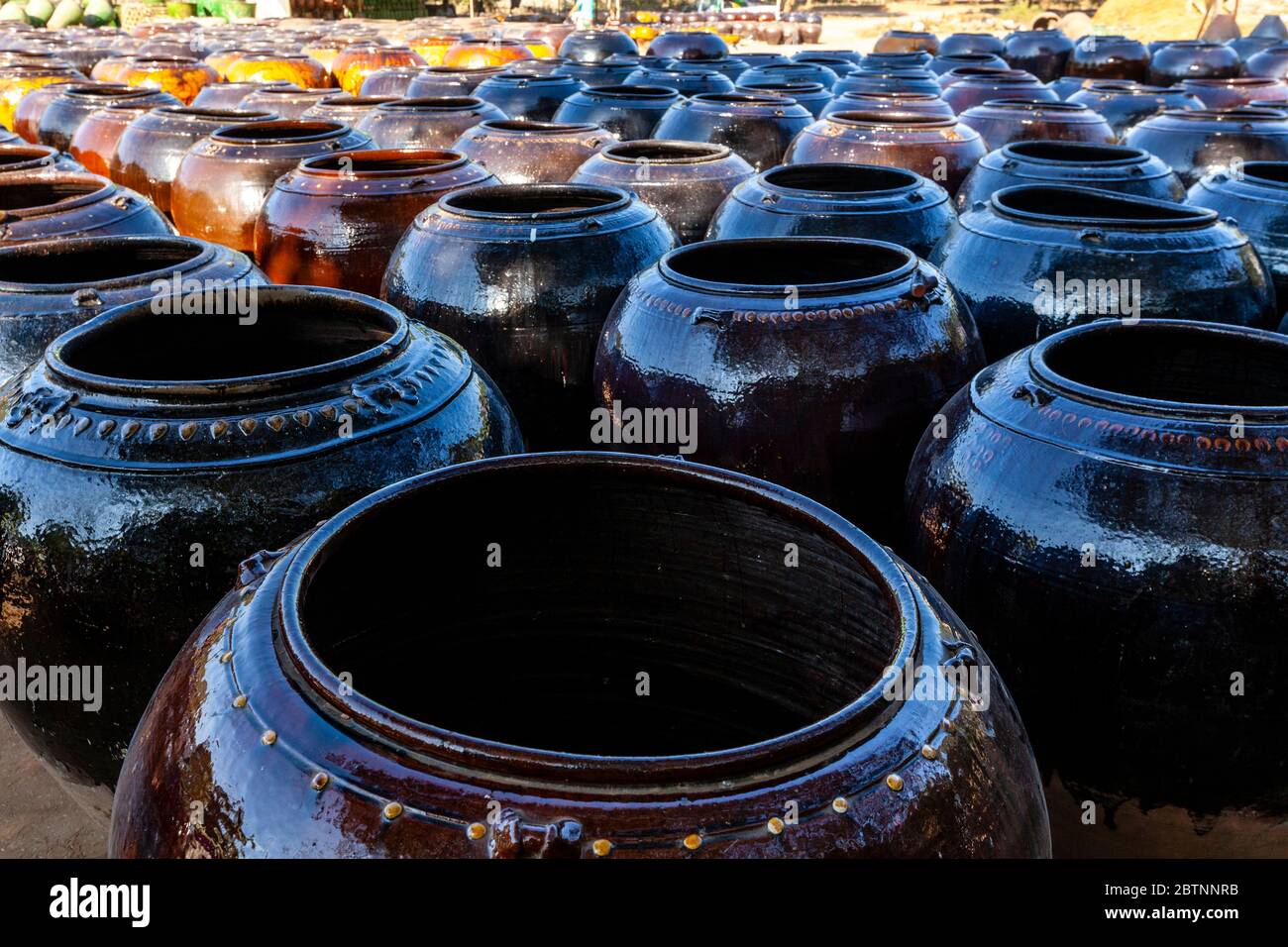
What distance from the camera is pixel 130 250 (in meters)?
4.56

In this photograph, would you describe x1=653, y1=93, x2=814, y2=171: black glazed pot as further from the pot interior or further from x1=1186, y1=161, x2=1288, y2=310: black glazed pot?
the pot interior

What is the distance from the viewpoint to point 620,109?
914 cm

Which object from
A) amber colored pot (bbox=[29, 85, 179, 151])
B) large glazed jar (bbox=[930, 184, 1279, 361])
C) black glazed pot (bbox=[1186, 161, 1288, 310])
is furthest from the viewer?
amber colored pot (bbox=[29, 85, 179, 151])

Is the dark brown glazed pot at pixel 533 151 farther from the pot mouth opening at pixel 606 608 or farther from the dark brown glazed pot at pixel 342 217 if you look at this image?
the pot mouth opening at pixel 606 608

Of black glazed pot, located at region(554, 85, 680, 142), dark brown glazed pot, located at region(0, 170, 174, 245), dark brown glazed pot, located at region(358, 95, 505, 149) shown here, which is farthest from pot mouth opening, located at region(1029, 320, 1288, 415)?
black glazed pot, located at region(554, 85, 680, 142)

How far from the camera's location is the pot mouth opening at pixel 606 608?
2250 millimetres

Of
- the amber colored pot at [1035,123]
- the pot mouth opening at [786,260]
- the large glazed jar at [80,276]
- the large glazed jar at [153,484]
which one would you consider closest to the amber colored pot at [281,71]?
the amber colored pot at [1035,123]

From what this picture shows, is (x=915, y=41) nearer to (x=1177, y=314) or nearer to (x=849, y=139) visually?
(x=849, y=139)

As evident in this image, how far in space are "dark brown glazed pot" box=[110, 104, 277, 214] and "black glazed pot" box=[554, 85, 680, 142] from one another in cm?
251

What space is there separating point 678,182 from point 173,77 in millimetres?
8733

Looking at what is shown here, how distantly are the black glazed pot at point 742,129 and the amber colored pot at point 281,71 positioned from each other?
669cm

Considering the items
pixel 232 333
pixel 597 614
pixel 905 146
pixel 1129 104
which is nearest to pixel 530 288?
pixel 232 333

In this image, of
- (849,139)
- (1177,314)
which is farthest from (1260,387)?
(849,139)

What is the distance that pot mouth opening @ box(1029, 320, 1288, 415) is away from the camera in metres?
3.56
